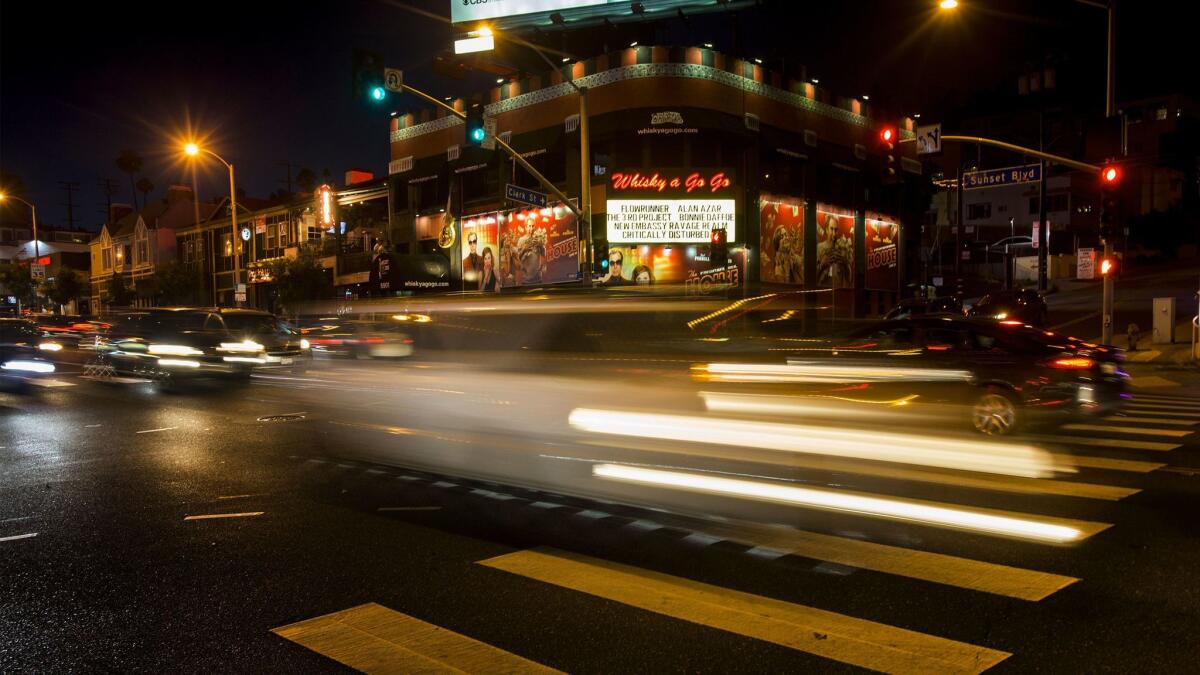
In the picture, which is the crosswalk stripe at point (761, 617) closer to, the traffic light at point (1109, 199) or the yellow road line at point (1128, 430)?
the yellow road line at point (1128, 430)

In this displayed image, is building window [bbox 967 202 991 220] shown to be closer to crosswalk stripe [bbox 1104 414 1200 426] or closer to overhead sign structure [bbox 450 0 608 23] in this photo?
overhead sign structure [bbox 450 0 608 23]

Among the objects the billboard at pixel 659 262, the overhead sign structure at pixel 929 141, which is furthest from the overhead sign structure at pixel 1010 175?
the billboard at pixel 659 262

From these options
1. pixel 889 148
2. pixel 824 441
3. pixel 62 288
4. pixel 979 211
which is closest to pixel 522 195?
pixel 889 148

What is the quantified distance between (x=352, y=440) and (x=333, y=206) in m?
34.6

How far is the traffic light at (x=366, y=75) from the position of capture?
50.2 ft

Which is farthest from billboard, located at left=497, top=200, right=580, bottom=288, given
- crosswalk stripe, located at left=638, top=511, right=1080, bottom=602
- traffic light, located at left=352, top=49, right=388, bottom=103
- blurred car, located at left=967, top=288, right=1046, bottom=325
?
crosswalk stripe, located at left=638, top=511, right=1080, bottom=602

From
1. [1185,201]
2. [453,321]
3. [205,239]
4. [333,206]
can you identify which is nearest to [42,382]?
[453,321]

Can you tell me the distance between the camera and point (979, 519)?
6277 millimetres

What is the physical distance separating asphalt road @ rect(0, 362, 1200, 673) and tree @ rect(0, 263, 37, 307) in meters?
66.6

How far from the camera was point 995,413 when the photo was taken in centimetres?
1004

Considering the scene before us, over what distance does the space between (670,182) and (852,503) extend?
24847 mm

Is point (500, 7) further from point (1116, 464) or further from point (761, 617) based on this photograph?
point (761, 617)

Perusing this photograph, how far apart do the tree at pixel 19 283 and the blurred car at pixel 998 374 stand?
2793 inches

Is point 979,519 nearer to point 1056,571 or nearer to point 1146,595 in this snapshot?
point 1056,571
